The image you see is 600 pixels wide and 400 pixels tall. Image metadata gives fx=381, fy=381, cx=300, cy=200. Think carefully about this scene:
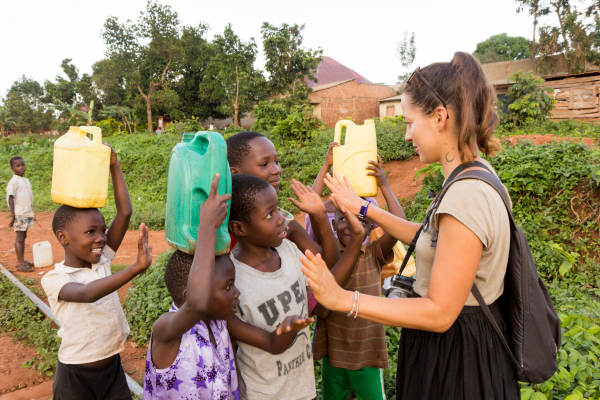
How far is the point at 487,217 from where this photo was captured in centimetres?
120

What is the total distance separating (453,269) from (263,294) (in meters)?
0.80

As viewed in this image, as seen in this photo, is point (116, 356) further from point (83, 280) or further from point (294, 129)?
point (294, 129)

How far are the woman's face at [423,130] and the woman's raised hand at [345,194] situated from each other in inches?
20.1

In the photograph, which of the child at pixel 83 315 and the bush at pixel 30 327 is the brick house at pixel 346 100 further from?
the child at pixel 83 315

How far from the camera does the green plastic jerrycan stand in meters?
1.28

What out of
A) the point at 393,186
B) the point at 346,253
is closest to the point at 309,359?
the point at 346,253

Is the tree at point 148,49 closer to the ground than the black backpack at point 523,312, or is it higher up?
higher up

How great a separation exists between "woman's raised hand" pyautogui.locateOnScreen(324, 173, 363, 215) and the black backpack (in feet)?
1.96

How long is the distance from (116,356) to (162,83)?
28796 mm

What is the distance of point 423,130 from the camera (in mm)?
1406

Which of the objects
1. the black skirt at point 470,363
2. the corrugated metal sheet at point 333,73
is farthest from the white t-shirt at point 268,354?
the corrugated metal sheet at point 333,73

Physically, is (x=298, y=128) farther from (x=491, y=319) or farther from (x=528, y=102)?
(x=491, y=319)

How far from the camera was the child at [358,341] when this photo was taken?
2074 millimetres

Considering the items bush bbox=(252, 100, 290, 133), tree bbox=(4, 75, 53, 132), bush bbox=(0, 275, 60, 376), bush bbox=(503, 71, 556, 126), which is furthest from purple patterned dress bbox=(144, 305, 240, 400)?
tree bbox=(4, 75, 53, 132)
